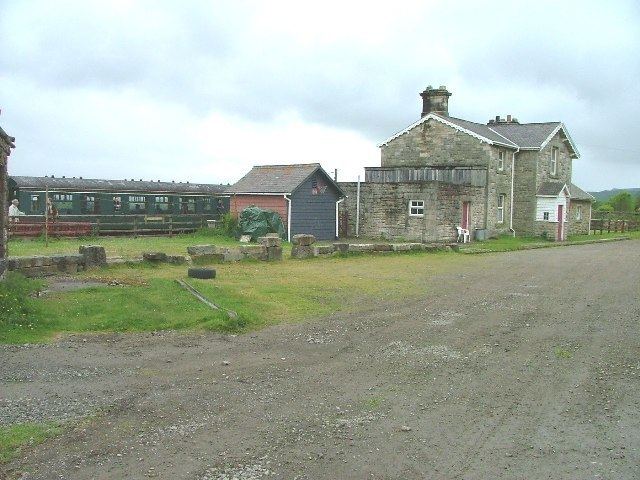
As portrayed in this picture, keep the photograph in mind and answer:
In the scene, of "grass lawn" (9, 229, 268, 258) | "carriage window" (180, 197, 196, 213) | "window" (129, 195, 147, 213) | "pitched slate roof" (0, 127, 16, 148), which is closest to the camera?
"pitched slate roof" (0, 127, 16, 148)

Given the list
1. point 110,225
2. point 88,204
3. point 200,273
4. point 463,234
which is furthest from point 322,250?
point 88,204

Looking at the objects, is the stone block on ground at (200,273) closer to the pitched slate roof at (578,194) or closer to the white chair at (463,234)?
the white chair at (463,234)

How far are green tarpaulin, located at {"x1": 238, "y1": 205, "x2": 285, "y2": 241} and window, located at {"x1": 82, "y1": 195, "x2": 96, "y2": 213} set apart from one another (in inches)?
341

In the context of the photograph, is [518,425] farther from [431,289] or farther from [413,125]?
[413,125]

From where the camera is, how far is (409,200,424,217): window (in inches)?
1262

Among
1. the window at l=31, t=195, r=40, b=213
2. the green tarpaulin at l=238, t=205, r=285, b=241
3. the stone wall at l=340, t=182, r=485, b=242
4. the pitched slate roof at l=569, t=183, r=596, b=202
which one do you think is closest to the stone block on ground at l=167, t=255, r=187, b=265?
the green tarpaulin at l=238, t=205, r=285, b=241

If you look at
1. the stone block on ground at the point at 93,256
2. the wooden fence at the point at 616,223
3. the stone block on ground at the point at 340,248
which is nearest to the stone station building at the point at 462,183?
the wooden fence at the point at 616,223

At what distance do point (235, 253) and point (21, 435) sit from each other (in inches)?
592

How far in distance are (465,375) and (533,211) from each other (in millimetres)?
32771

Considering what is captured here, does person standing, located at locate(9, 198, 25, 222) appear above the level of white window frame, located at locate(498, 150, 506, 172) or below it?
below

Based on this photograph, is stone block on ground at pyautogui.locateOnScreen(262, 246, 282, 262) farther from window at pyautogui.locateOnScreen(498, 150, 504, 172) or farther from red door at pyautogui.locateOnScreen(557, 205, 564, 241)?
red door at pyautogui.locateOnScreen(557, 205, 564, 241)

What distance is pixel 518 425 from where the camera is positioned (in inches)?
254

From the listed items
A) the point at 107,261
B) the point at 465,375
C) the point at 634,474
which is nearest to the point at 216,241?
the point at 107,261

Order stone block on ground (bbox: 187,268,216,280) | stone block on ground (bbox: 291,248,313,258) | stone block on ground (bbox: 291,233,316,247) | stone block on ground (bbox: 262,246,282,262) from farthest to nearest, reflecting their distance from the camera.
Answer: stone block on ground (bbox: 291,248,313,258) < stone block on ground (bbox: 291,233,316,247) < stone block on ground (bbox: 262,246,282,262) < stone block on ground (bbox: 187,268,216,280)
